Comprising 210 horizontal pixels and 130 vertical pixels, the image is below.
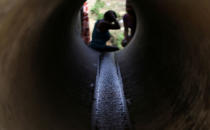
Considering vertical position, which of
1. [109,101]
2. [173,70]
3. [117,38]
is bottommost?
[109,101]

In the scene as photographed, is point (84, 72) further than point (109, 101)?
Yes

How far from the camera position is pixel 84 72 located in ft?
17.3

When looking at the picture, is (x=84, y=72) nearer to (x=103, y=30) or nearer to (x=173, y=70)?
(x=173, y=70)

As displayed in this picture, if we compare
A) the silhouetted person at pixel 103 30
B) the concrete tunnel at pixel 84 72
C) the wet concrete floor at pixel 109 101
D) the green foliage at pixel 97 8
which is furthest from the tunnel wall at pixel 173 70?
the green foliage at pixel 97 8

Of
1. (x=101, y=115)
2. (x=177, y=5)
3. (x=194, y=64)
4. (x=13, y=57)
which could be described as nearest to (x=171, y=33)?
(x=177, y=5)

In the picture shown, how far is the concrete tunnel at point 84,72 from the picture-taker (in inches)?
85.0

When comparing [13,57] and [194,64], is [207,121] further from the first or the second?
[13,57]

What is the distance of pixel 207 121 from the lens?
7.99ft

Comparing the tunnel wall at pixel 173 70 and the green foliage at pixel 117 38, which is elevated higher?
the green foliage at pixel 117 38

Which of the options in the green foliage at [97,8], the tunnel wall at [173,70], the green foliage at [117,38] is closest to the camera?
the tunnel wall at [173,70]

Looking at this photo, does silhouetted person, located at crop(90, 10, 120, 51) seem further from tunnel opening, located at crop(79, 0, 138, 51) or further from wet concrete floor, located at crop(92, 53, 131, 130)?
wet concrete floor, located at crop(92, 53, 131, 130)

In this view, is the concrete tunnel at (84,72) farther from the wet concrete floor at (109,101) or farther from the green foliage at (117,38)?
the green foliage at (117,38)

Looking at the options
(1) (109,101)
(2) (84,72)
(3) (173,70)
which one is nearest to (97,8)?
(2) (84,72)

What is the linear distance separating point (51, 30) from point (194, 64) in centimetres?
186
